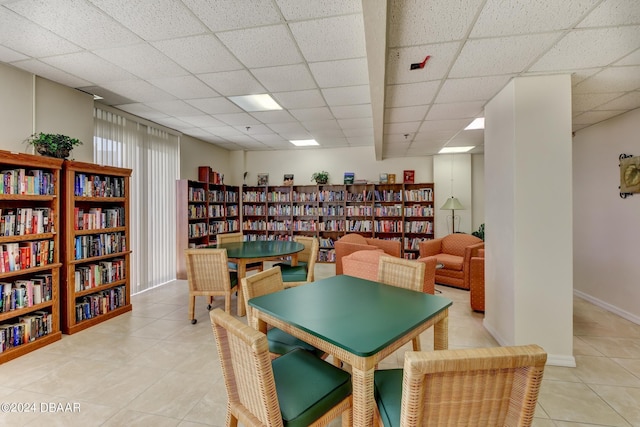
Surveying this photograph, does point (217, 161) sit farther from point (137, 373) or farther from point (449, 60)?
point (449, 60)

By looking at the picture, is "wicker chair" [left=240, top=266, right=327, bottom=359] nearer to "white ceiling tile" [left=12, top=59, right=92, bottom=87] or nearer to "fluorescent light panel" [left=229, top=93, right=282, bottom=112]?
"fluorescent light panel" [left=229, top=93, right=282, bottom=112]

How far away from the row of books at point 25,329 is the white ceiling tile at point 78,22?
2503 mm

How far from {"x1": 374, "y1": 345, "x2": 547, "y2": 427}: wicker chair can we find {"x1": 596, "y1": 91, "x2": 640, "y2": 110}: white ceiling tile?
369 cm

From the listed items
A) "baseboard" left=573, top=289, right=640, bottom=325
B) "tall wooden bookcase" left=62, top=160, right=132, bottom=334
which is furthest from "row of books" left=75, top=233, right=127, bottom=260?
"baseboard" left=573, top=289, right=640, bottom=325

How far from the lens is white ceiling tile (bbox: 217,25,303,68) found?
2201 mm

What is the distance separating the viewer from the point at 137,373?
2.32m

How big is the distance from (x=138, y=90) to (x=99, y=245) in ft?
6.06

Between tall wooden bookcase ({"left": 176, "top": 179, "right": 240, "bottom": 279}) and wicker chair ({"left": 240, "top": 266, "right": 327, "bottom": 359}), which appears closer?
wicker chair ({"left": 240, "top": 266, "right": 327, "bottom": 359})

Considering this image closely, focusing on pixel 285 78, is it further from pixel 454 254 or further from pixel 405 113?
pixel 454 254

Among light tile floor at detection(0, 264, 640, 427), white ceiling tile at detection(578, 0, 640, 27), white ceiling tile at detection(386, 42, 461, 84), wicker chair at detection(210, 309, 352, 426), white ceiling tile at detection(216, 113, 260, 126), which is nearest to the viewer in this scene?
wicker chair at detection(210, 309, 352, 426)

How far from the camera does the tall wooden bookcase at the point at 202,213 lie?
523 centimetres

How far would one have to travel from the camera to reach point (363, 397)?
1.20m

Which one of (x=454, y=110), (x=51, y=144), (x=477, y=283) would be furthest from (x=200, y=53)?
(x=477, y=283)

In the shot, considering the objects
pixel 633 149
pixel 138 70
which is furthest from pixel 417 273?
pixel 633 149
